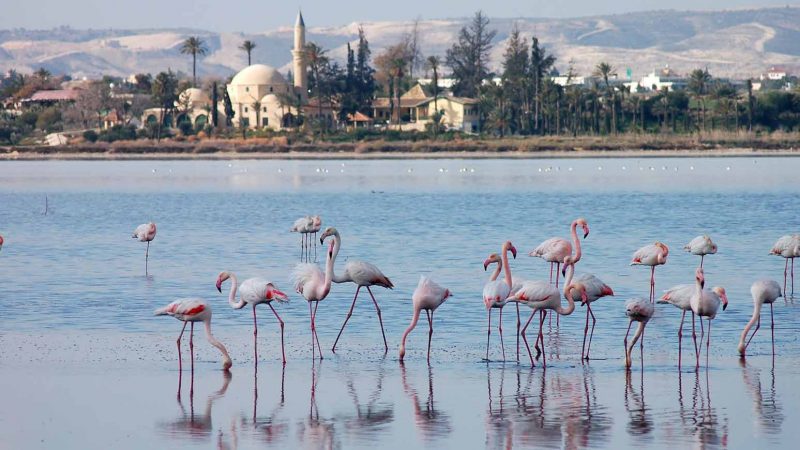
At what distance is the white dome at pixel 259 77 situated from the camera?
13400 centimetres

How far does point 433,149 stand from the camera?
107 metres

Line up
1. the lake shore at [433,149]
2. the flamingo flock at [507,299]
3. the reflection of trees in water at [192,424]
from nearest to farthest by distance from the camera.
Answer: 1. the reflection of trees in water at [192,424]
2. the flamingo flock at [507,299]
3. the lake shore at [433,149]

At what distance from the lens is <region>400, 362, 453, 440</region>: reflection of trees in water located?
435 inches

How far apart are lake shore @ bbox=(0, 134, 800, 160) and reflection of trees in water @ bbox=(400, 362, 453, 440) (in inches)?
3385

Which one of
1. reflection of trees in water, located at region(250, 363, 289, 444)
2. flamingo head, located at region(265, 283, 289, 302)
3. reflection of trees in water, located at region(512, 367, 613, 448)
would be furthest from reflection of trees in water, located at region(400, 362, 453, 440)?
flamingo head, located at region(265, 283, 289, 302)

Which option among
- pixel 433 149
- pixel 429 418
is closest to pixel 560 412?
pixel 429 418

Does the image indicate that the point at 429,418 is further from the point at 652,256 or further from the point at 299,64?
the point at 299,64

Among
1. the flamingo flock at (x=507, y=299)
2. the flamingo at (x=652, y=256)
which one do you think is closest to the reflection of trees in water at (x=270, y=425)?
the flamingo flock at (x=507, y=299)

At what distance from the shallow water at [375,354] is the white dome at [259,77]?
96.7 metres

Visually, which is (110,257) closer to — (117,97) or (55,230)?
(55,230)

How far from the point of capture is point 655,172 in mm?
75875

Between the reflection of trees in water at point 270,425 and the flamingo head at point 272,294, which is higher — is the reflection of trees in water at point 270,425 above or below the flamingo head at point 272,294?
below

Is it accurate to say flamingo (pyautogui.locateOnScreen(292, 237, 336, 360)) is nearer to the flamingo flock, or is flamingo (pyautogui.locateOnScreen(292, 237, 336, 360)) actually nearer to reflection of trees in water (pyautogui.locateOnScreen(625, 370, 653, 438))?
the flamingo flock

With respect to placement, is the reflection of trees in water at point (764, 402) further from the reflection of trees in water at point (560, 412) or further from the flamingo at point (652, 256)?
the flamingo at point (652, 256)
